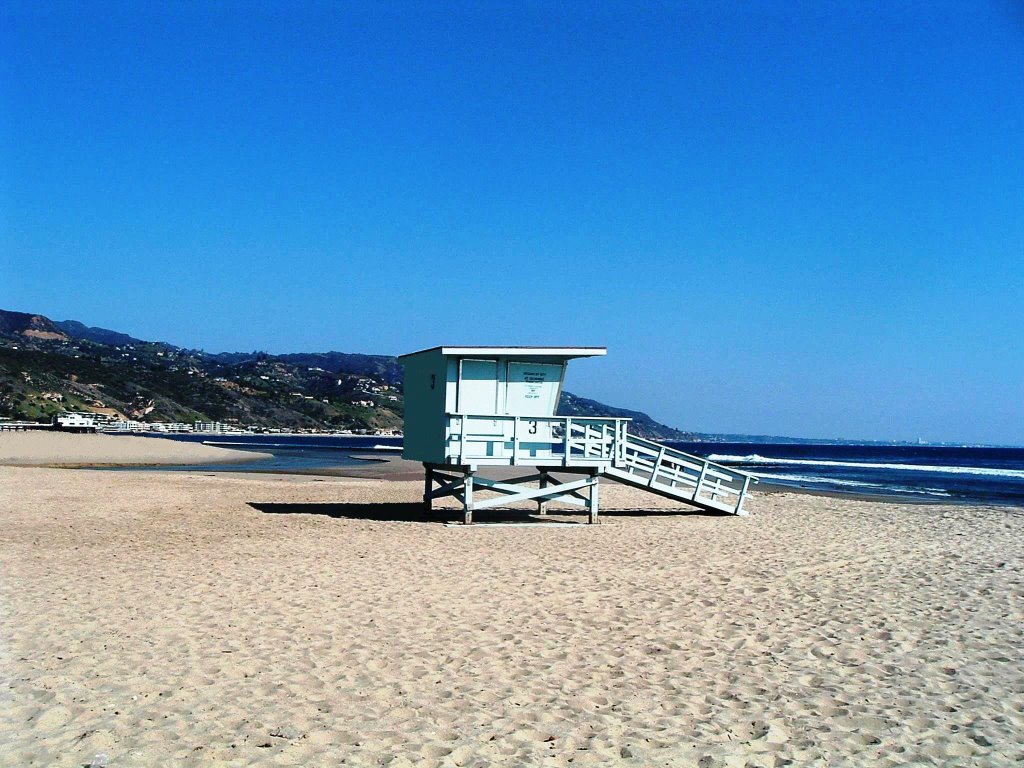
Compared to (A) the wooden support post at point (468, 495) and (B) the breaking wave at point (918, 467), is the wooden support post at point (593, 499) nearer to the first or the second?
(A) the wooden support post at point (468, 495)

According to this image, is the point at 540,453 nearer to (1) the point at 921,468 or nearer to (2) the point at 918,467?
(1) the point at 921,468

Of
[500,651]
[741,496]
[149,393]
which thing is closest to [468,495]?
[741,496]

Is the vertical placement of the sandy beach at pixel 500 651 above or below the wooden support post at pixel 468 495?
below

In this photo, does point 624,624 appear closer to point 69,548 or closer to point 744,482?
point 69,548

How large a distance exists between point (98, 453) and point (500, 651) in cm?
4374

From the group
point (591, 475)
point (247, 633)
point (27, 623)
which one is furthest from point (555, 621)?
point (591, 475)

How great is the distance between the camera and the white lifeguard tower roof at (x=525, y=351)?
17.3 metres

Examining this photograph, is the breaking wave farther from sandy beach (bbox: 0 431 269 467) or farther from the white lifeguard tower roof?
the white lifeguard tower roof

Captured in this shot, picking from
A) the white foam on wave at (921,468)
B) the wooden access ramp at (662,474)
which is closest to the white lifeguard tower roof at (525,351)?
the wooden access ramp at (662,474)

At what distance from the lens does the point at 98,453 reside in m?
45.5

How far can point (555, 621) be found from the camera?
9.01 meters

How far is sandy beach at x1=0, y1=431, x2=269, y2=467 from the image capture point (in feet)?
136

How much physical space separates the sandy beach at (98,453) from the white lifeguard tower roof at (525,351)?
28340 millimetres

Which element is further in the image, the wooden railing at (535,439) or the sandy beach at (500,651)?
the wooden railing at (535,439)
